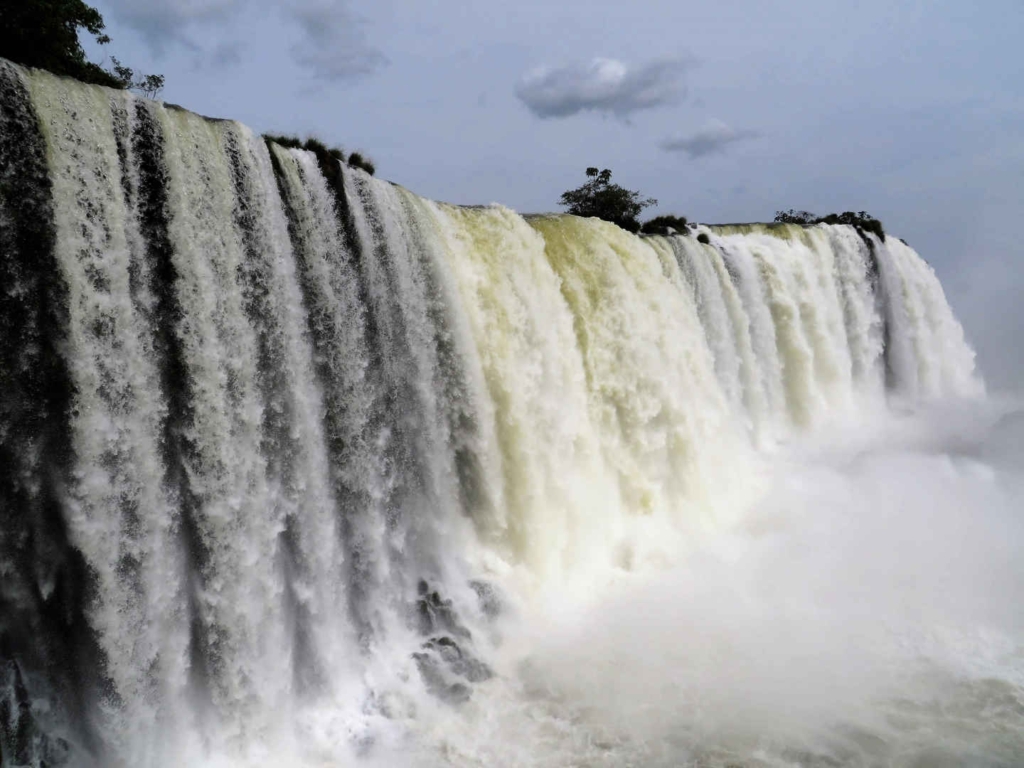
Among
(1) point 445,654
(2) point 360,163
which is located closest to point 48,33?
(2) point 360,163

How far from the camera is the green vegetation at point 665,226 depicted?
13.0m

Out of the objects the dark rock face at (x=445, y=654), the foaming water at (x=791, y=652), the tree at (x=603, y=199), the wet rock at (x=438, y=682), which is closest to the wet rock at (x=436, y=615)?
the dark rock face at (x=445, y=654)

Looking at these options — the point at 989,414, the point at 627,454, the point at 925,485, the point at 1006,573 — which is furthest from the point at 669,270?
the point at 989,414

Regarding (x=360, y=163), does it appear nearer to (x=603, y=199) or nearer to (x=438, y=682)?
(x=438, y=682)

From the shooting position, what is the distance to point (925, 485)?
37.0 ft

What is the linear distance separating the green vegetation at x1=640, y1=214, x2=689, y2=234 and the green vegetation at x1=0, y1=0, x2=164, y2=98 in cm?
913

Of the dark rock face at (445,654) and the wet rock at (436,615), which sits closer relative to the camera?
the dark rock face at (445,654)

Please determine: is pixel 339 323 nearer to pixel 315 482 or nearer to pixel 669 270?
pixel 315 482

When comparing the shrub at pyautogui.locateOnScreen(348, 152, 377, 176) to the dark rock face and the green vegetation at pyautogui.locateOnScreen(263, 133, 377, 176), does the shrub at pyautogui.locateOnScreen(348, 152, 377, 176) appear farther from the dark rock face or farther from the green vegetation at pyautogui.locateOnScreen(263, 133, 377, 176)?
the dark rock face

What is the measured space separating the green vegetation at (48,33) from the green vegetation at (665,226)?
9133mm

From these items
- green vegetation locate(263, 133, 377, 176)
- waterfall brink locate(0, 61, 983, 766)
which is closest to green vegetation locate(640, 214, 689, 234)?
waterfall brink locate(0, 61, 983, 766)

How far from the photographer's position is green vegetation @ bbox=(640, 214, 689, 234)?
1304cm

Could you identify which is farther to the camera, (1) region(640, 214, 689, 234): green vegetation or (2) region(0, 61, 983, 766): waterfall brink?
(1) region(640, 214, 689, 234): green vegetation

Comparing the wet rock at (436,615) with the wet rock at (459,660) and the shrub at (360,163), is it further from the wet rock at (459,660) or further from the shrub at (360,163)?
the shrub at (360,163)
